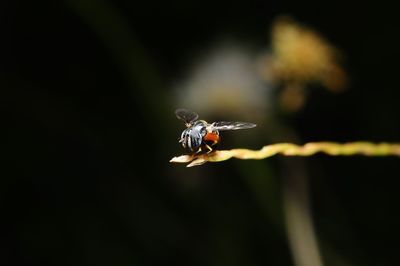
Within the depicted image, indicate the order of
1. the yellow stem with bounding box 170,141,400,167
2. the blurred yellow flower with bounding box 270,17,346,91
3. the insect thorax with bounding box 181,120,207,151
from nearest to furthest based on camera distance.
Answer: the yellow stem with bounding box 170,141,400,167, the insect thorax with bounding box 181,120,207,151, the blurred yellow flower with bounding box 270,17,346,91

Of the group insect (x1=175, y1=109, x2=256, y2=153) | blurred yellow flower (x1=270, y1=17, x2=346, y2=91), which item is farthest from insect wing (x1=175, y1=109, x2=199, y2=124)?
blurred yellow flower (x1=270, y1=17, x2=346, y2=91)

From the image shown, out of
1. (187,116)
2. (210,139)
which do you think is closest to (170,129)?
(187,116)

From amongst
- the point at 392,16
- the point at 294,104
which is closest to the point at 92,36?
the point at 294,104

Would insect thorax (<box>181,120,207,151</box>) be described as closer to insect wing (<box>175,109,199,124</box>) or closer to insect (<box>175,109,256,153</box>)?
insect (<box>175,109,256,153</box>)

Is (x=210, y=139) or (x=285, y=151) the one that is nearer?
(x=285, y=151)

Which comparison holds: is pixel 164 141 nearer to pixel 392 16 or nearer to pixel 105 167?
pixel 105 167

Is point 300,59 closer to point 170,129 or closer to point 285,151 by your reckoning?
point 170,129

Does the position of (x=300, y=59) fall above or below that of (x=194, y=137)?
above

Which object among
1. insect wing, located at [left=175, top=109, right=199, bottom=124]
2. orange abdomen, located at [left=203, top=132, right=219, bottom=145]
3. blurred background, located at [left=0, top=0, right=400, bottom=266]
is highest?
blurred background, located at [left=0, top=0, right=400, bottom=266]
